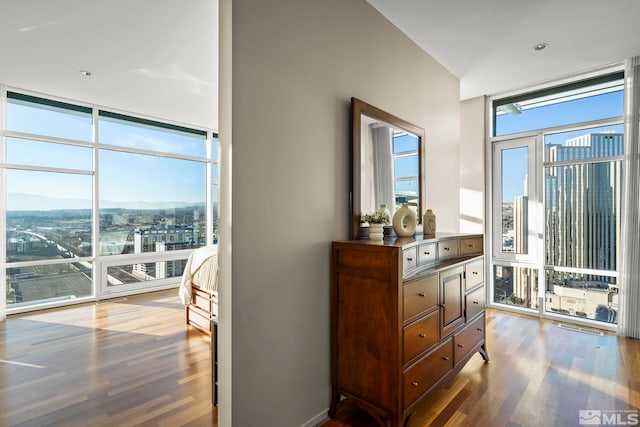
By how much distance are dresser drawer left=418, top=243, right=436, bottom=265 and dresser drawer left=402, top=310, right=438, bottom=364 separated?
346mm

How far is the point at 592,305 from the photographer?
3.89m

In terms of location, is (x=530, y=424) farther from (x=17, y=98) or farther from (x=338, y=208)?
(x=17, y=98)

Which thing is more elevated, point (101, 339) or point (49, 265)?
point (49, 265)

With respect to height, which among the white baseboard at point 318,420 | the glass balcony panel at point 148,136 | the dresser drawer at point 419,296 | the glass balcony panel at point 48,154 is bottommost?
the white baseboard at point 318,420

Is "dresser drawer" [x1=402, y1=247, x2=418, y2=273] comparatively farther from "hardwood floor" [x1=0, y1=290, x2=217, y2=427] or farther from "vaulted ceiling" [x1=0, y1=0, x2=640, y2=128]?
"vaulted ceiling" [x1=0, y1=0, x2=640, y2=128]

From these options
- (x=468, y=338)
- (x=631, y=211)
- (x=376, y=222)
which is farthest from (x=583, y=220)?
(x=376, y=222)

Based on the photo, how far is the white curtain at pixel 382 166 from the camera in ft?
8.41

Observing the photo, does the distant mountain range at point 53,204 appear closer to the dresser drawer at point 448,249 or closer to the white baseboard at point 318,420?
the white baseboard at point 318,420

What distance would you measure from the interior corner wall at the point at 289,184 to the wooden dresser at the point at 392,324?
14 cm

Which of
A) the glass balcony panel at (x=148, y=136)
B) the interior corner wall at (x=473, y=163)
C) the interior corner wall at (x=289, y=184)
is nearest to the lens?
the interior corner wall at (x=289, y=184)

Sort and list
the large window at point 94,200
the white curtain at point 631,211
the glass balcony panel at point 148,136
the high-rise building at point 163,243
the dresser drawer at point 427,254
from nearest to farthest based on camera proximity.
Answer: the dresser drawer at point 427,254 → the white curtain at point 631,211 → the large window at point 94,200 → the glass balcony panel at point 148,136 → the high-rise building at point 163,243

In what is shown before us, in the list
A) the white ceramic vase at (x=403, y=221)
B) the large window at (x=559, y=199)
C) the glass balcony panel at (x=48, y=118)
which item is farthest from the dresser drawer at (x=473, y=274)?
the glass balcony panel at (x=48, y=118)

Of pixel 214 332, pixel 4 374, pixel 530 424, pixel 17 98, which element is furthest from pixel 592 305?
pixel 17 98

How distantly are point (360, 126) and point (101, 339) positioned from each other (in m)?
3.39
